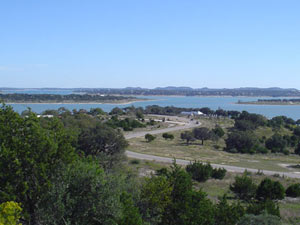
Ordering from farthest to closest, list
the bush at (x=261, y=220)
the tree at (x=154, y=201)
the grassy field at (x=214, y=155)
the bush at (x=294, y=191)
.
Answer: the grassy field at (x=214, y=155)
the bush at (x=294, y=191)
the tree at (x=154, y=201)
the bush at (x=261, y=220)

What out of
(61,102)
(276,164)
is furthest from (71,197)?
(61,102)

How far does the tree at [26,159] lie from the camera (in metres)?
10.7

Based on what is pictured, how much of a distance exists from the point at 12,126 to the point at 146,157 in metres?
24.5

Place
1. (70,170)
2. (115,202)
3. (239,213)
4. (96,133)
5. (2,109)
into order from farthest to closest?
(96,133) → (239,213) → (2,109) → (70,170) → (115,202)

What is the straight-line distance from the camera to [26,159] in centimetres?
1089

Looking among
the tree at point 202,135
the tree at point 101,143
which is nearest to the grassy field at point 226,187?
the tree at point 101,143

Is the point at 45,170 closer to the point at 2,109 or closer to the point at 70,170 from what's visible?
the point at 70,170

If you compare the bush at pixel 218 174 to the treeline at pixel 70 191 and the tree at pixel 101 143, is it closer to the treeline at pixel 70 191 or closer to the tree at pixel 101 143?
the tree at pixel 101 143

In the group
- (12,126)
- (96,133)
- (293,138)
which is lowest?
(293,138)

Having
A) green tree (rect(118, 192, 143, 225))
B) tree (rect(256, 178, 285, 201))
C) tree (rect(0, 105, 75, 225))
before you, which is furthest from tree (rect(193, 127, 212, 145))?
green tree (rect(118, 192, 143, 225))

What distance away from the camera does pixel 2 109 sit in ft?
40.0

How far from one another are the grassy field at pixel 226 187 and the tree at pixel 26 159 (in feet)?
26.8

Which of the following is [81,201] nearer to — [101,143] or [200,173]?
[200,173]

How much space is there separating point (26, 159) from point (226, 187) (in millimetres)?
16494
